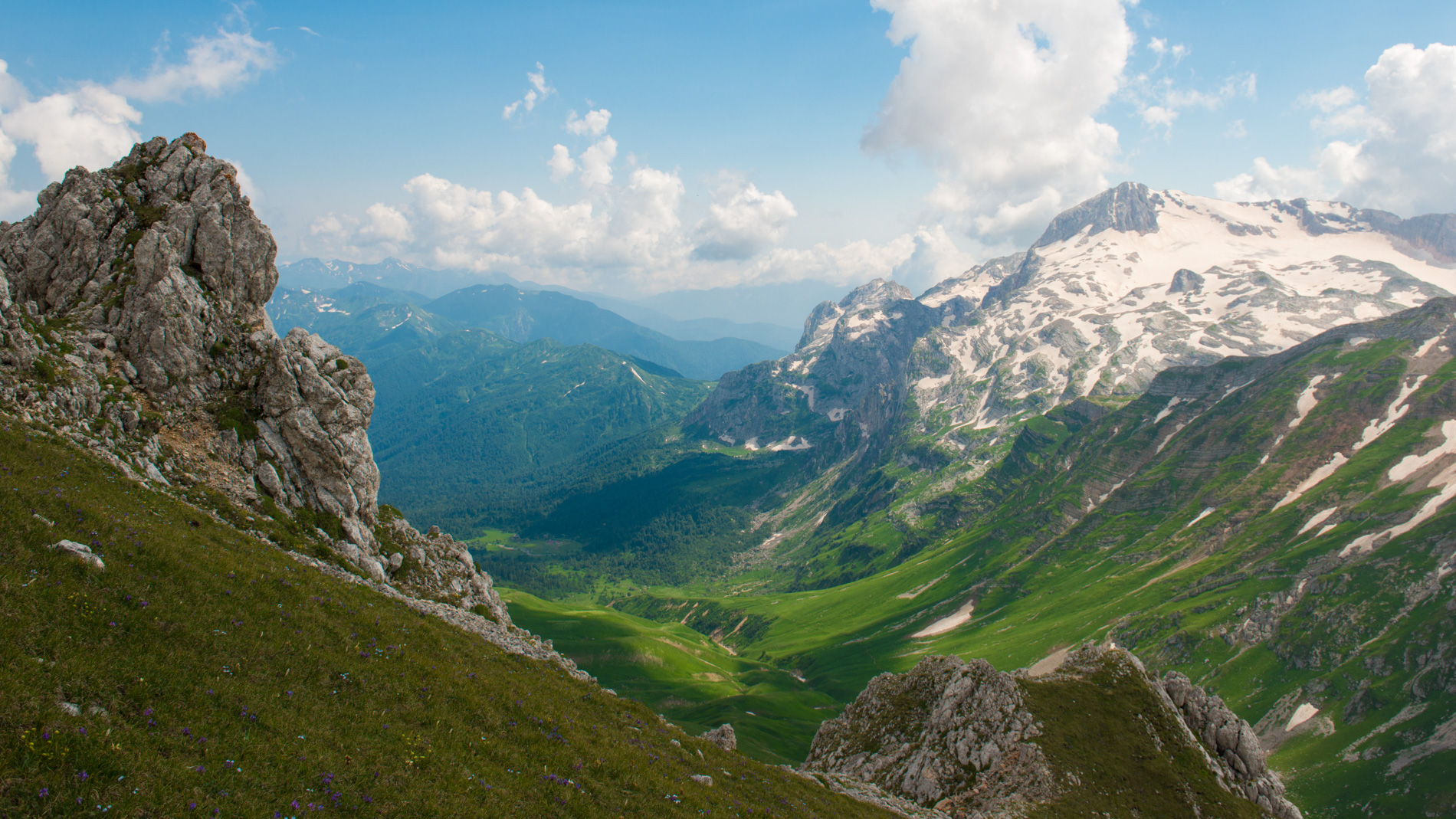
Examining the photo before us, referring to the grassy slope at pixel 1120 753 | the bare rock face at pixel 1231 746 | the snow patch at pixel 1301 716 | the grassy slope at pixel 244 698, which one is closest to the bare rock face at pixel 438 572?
the grassy slope at pixel 244 698

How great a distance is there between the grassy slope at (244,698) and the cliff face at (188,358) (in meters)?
12.6

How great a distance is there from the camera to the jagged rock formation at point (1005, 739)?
54.0 metres

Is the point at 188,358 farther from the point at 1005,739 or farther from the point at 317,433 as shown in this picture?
the point at 1005,739

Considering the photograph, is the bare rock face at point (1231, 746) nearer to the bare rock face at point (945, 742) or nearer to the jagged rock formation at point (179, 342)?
the bare rock face at point (945, 742)

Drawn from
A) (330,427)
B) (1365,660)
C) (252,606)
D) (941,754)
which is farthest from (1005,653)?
(252,606)

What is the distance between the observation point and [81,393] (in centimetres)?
4197

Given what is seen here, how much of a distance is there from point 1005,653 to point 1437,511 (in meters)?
112

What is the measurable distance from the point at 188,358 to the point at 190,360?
236 millimetres

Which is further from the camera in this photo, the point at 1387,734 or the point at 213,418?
the point at 1387,734

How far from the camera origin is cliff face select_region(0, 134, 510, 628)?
43094mm

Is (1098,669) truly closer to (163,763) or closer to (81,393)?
(163,763)

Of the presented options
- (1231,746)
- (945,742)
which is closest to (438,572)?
(945,742)

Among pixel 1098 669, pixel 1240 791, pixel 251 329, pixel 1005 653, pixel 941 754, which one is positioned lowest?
pixel 1005 653

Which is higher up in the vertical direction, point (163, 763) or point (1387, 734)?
point (163, 763)
